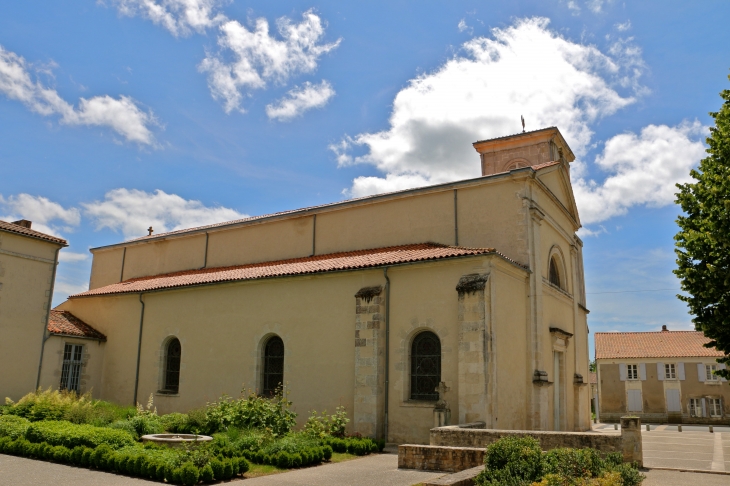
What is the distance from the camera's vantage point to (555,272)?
74.2ft

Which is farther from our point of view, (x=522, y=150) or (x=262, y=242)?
(x=522, y=150)

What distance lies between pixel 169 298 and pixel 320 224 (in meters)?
6.66

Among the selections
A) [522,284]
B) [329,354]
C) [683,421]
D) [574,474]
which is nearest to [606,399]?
[683,421]

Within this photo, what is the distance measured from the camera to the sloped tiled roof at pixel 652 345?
42.3 m

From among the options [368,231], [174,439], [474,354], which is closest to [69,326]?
[368,231]

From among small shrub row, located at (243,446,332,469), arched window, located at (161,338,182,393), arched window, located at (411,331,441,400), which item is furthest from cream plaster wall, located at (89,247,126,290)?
small shrub row, located at (243,446,332,469)

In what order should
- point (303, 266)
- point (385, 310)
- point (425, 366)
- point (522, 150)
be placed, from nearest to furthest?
point (425, 366) < point (385, 310) < point (303, 266) < point (522, 150)

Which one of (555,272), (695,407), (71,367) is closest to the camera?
(555,272)

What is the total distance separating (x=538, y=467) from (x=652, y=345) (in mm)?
40905

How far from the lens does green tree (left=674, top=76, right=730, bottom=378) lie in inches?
579

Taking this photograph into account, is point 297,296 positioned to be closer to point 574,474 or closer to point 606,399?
point 574,474

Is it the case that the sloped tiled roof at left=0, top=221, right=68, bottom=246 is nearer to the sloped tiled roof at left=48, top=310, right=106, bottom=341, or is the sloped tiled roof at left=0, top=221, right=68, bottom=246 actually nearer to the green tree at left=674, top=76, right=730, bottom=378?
the sloped tiled roof at left=48, top=310, right=106, bottom=341

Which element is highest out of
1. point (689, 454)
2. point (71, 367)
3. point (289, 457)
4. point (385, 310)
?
point (385, 310)

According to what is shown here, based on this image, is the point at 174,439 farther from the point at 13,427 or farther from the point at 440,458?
the point at 440,458
